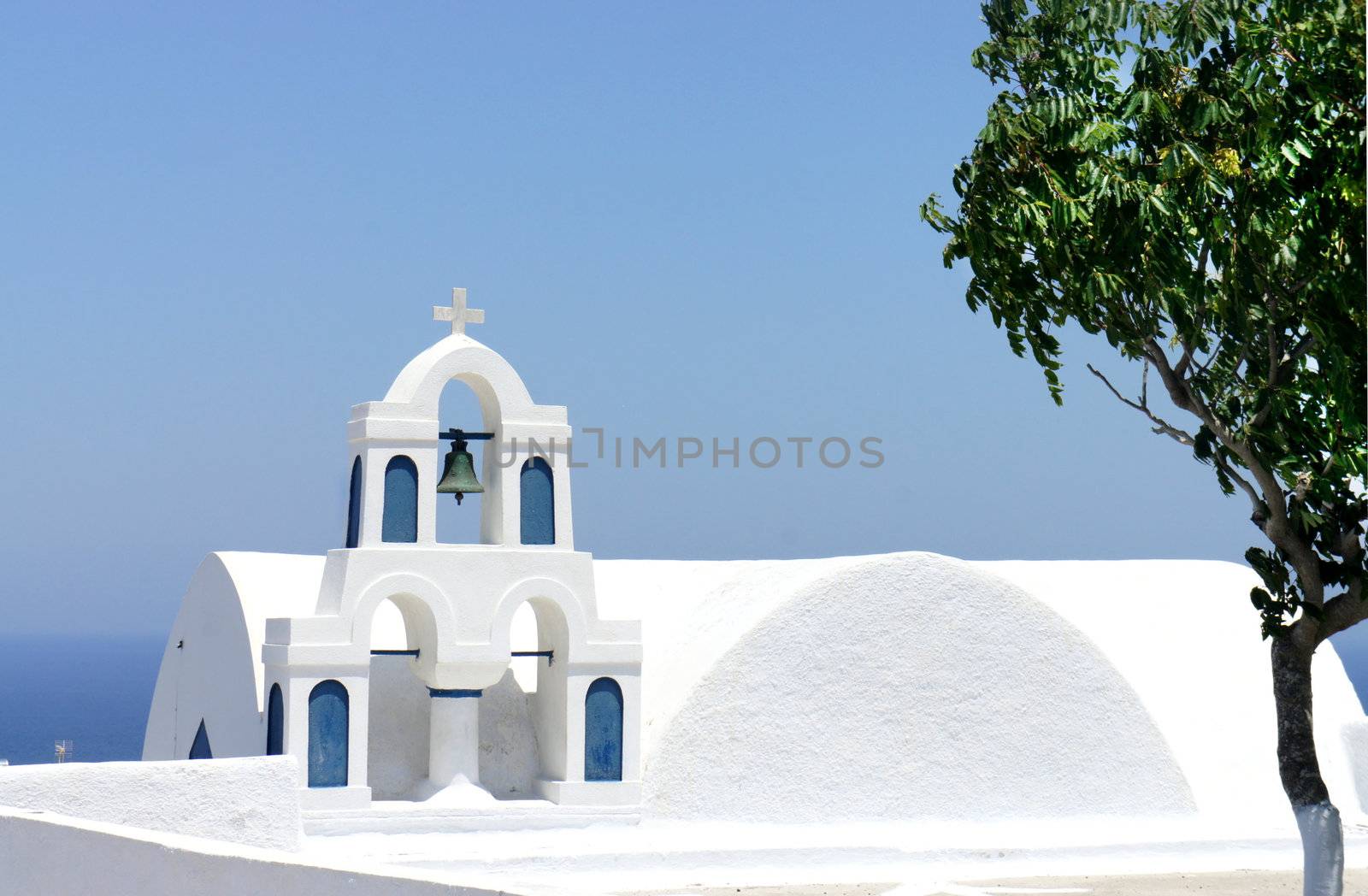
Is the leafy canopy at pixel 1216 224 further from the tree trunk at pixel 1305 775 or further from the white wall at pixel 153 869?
Answer: the white wall at pixel 153 869

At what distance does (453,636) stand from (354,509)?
157cm

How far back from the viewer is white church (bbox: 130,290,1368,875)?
48.8 ft

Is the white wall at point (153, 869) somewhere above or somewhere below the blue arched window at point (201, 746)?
below

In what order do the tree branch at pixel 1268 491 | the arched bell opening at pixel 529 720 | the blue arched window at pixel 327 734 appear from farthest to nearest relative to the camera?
the arched bell opening at pixel 529 720, the blue arched window at pixel 327 734, the tree branch at pixel 1268 491

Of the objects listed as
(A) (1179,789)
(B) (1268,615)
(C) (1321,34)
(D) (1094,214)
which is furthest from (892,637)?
(C) (1321,34)

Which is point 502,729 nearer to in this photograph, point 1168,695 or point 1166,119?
point 1168,695

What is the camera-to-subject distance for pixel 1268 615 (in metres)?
10.3

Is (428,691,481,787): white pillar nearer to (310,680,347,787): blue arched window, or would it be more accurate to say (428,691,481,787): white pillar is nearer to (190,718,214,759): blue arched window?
(310,680,347,787): blue arched window

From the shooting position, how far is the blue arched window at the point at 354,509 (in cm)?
1501

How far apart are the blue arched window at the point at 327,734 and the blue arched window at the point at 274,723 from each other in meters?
0.29

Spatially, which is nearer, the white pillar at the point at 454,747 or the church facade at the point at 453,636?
the church facade at the point at 453,636

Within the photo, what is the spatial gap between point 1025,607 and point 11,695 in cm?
14787

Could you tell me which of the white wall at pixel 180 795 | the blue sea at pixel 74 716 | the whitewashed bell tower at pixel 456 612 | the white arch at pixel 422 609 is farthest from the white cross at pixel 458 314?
the blue sea at pixel 74 716

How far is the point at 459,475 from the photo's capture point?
15398 millimetres
